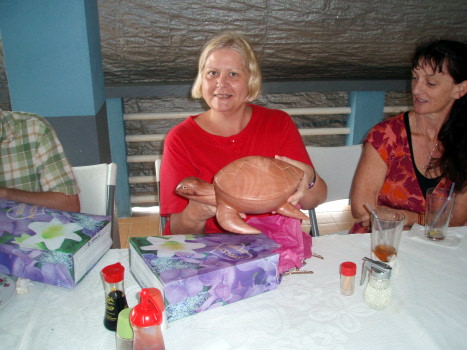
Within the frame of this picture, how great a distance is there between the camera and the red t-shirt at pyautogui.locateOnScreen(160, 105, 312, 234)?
4.57ft

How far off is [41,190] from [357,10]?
221 centimetres

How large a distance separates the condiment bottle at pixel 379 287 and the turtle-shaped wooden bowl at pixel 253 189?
22 cm

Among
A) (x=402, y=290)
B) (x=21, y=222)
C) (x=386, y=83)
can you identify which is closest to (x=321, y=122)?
(x=386, y=83)

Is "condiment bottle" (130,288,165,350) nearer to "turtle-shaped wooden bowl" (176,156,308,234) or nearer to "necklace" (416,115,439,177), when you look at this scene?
"turtle-shaped wooden bowl" (176,156,308,234)

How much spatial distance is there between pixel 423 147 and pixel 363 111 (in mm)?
1739

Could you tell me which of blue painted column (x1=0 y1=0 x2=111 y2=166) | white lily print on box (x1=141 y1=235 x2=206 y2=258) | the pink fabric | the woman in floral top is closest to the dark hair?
the woman in floral top

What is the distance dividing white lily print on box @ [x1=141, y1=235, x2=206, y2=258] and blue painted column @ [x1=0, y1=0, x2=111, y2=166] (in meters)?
1.65

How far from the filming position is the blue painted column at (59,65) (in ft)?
7.20

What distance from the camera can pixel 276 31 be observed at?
2.69 meters

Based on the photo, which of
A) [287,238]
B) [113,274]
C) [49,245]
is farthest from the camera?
[287,238]

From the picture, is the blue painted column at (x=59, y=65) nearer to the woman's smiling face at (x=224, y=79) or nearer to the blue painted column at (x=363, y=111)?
the woman's smiling face at (x=224, y=79)

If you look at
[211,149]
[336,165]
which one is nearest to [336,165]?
[336,165]

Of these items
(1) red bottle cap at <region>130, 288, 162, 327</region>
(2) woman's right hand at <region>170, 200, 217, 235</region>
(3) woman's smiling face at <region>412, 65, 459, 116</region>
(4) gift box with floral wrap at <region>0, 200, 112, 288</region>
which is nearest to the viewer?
(1) red bottle cap at <region>130, 288, 162, 327</region>

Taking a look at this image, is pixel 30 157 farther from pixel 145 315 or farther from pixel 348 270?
pixel 348 270
